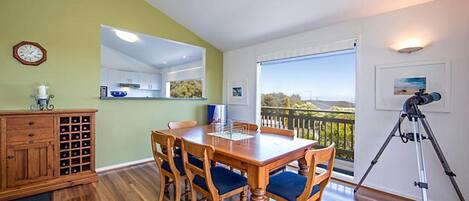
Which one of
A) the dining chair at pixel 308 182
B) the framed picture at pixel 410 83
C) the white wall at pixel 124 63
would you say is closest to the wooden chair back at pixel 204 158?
the dining chair at pixel 308 182

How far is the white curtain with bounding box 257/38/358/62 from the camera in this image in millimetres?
2965

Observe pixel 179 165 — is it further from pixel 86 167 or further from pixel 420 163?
pixel 420 163

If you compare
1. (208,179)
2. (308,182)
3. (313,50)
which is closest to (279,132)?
(308,182)

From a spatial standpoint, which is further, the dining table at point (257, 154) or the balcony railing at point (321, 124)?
the balcony railing at point (321, 124)

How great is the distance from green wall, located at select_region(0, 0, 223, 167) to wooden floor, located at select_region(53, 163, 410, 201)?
0.58 m

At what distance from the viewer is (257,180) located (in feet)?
4.92

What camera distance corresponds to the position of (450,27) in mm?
2260

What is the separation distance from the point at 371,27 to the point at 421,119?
49.8 inches

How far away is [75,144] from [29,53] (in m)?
1.27

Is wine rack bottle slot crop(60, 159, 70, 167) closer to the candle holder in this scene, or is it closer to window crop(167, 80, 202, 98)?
the candle holder

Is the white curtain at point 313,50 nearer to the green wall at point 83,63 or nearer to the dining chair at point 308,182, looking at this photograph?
the green wall at point 83,63

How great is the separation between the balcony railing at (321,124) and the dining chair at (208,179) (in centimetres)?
212

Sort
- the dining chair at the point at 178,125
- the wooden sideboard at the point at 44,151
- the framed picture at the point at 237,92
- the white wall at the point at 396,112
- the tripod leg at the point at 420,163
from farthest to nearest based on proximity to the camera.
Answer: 1. the framed picture at the point at 237,92
2. the dining chair at the point at 178,125
3. the wooden sideboard at the point at 44,151
4. the white wall at the point at 396,112
5. the tripod leg at the point at 420,163

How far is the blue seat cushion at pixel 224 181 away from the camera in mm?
1755
